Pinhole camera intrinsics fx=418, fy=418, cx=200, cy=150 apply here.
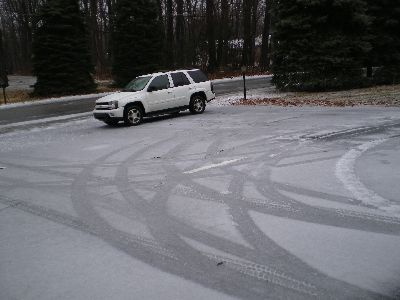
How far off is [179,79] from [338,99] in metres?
7.49

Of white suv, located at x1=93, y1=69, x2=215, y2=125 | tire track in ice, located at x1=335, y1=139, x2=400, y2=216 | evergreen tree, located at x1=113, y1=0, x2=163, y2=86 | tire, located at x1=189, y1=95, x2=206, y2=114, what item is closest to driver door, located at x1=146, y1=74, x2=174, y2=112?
white suv, located at x1=93, y1=69, x2=215, y2=125

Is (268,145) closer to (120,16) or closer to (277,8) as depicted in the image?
(277,8)

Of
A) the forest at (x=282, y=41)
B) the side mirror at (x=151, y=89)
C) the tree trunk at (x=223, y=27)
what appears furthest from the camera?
the tree trunk at (x=223, y=27)

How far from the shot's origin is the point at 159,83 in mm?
16094

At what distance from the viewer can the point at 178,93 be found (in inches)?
649

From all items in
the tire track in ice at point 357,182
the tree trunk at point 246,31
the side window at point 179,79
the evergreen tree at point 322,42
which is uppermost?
the tree trunk at point 246,31

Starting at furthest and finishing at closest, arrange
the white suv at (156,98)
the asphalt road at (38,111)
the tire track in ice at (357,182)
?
the asphalt road at (38,111) < the white suv at (156,98) < the tire track in ice at (357,182)

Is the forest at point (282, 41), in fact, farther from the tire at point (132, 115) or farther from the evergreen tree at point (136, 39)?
the tire at point (132, 115)

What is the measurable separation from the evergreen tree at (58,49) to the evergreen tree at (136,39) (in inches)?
123

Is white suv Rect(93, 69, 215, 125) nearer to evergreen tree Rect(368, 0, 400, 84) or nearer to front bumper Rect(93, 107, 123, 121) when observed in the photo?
front bumper Rect(93, 107, 123, 121)

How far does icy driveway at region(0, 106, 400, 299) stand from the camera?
405 cm

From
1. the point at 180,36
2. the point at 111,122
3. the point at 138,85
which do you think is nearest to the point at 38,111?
the point at 111,122

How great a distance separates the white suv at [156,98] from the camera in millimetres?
15148

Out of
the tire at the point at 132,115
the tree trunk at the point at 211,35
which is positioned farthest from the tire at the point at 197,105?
the tree trunk at the point at 211,35
